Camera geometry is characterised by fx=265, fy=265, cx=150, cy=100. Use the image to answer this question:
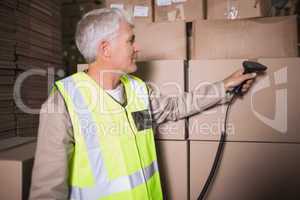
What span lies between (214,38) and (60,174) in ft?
3.13

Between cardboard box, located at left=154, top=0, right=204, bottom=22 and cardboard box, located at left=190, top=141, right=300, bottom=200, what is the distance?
2.19 feet

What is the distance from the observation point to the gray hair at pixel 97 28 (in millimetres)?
1097

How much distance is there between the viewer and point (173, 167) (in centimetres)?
130

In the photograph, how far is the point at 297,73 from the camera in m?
1.17

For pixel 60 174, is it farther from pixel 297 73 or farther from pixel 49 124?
pixel 297 73

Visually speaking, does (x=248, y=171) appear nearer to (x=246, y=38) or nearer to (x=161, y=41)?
(x=246, y=38)

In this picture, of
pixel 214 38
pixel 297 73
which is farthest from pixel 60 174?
pixel 297 73

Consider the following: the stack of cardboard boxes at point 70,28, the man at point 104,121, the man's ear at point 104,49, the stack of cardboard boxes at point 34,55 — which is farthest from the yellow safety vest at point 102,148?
the stack of cardboard boxes at point 70,28

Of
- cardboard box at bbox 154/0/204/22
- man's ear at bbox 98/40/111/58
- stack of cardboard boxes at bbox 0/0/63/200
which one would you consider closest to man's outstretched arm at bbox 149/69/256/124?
man's ear at bbox 98/40/111/58

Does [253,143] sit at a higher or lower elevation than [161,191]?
higher

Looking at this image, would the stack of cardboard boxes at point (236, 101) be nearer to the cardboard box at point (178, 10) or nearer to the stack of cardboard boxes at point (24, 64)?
the cardboard box at point (178, 10)

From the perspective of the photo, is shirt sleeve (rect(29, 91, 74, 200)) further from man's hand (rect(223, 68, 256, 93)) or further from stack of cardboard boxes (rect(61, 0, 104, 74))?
stack of cardboard boxes (rect(61, 0, 104, 74))

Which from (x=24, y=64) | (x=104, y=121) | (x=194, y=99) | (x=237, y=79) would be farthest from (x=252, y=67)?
(x=24, y=64)

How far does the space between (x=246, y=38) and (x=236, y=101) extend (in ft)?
1.06
